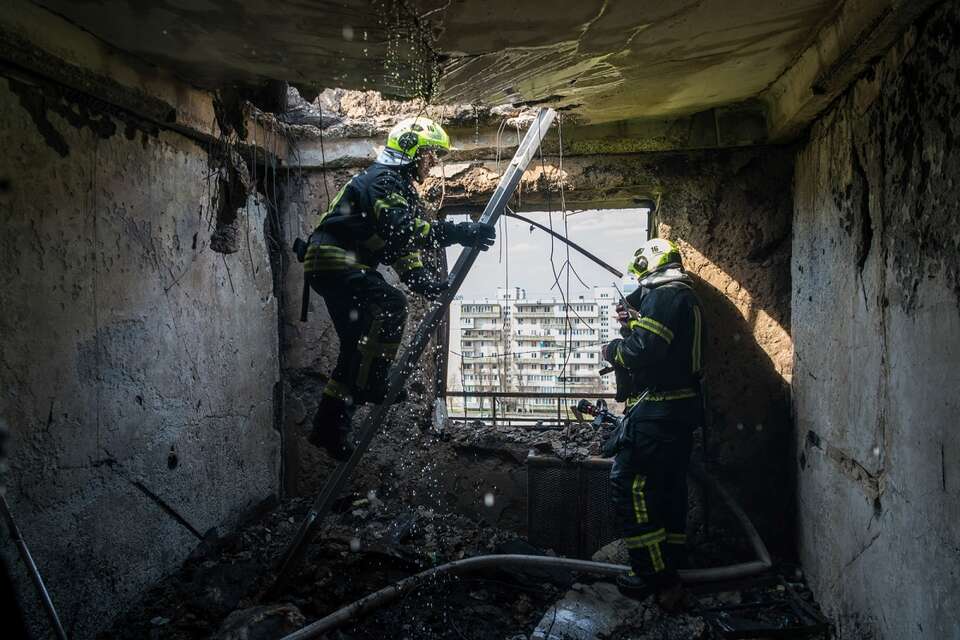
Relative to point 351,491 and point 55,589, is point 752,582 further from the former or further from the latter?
point 55,589

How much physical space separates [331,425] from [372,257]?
1025mm

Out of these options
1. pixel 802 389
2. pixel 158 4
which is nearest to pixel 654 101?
pixel 802 389

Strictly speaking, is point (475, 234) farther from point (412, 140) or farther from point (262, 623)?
point (262, 623)

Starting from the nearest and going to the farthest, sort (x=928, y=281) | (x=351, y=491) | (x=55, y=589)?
(x=928, y=281), (x=55, y=589), (x=351, y=491)

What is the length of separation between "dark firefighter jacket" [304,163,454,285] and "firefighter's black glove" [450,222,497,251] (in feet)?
0.17

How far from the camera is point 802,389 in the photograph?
3.75m

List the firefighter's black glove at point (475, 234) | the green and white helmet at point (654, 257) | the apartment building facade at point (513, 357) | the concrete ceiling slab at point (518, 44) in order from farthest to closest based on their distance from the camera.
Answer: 1. the apartment building facade at point (513, 357)
2. the green and white helmet at point (654, 257)
3. the firefighter's black glove at point (475, 234)
4. the concrete ceiling slab at point (518, 44)

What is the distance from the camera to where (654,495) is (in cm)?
352

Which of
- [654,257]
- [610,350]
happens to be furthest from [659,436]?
[654,257]

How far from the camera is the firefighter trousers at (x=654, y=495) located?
135 inches

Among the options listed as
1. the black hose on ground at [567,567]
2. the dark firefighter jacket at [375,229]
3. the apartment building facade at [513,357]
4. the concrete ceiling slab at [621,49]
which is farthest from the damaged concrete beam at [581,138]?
the black hose on ground at [567,567]

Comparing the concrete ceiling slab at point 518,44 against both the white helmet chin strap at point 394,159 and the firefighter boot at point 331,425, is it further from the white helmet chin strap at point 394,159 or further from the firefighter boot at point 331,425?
the firefighter boot at point 331,425

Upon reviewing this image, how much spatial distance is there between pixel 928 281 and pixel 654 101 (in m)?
2.11

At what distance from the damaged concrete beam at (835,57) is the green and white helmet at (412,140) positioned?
6.36ft
